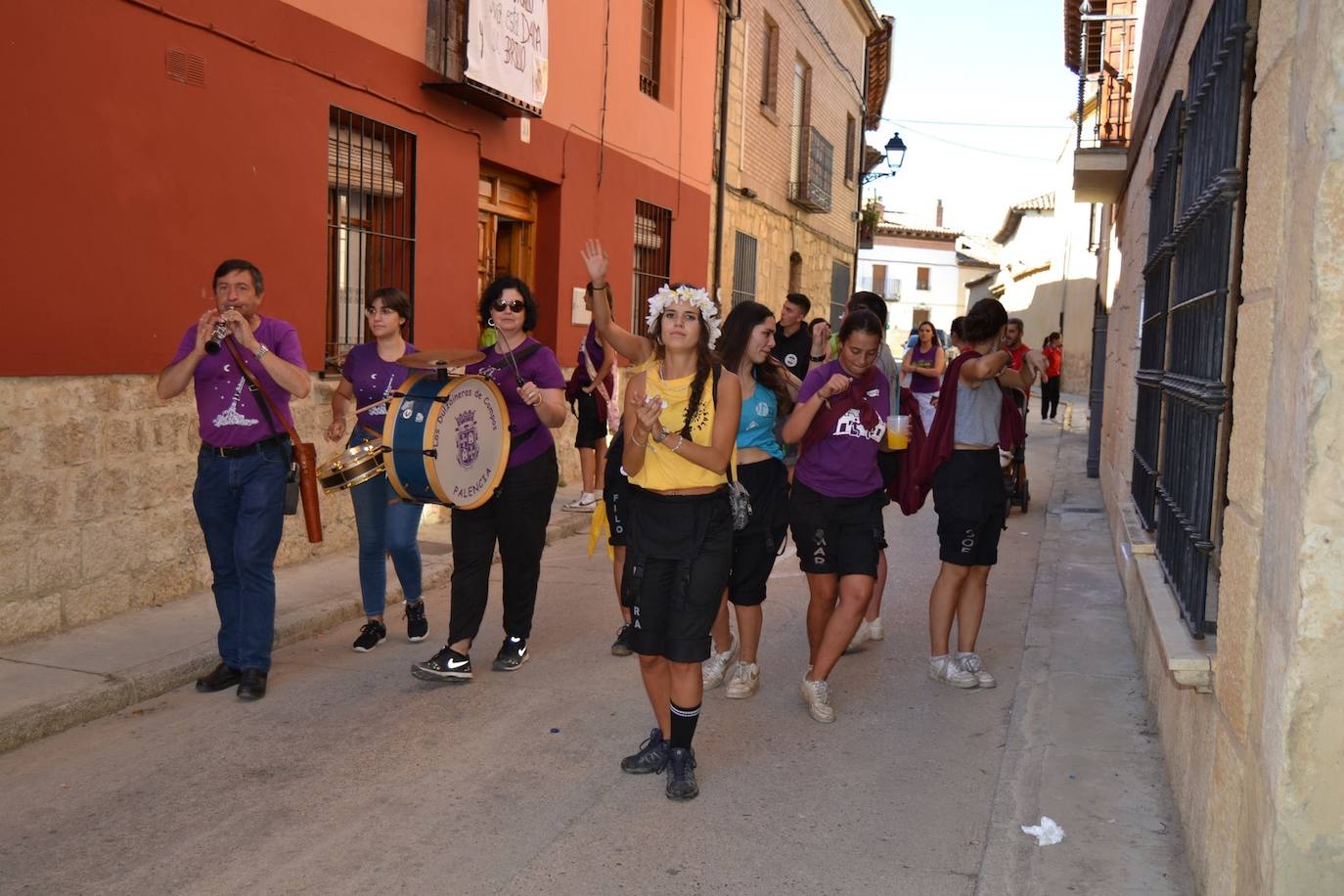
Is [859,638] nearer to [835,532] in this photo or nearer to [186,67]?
[835,532]

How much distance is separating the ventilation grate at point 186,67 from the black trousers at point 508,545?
3.02 m

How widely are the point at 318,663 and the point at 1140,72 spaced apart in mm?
8275

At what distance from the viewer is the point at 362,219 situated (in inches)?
343

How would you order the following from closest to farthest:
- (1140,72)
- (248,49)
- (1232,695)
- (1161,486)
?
(1232,695) < (1161,486) < (248,49) < (1140,72)

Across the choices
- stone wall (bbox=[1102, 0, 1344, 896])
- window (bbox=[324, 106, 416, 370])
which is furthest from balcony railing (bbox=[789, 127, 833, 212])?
stone wall (bbox=[1102, 0, 1344, 896])

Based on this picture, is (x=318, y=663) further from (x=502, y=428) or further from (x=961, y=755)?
(x=961, y=755)

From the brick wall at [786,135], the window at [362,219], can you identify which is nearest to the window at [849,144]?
the brick wall at [786,135]

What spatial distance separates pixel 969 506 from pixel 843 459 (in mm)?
676

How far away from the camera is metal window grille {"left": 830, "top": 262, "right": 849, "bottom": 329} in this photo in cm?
2319

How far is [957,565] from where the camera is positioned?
5.59m

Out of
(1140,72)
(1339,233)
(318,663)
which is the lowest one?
(318,663)

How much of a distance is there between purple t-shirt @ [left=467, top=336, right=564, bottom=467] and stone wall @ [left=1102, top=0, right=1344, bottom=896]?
3099mm

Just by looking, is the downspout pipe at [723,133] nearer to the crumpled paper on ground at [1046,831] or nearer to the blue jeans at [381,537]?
the blue jeans at [381,537]

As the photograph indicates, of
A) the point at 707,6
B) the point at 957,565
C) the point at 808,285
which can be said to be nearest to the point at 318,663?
the point at 957,565
